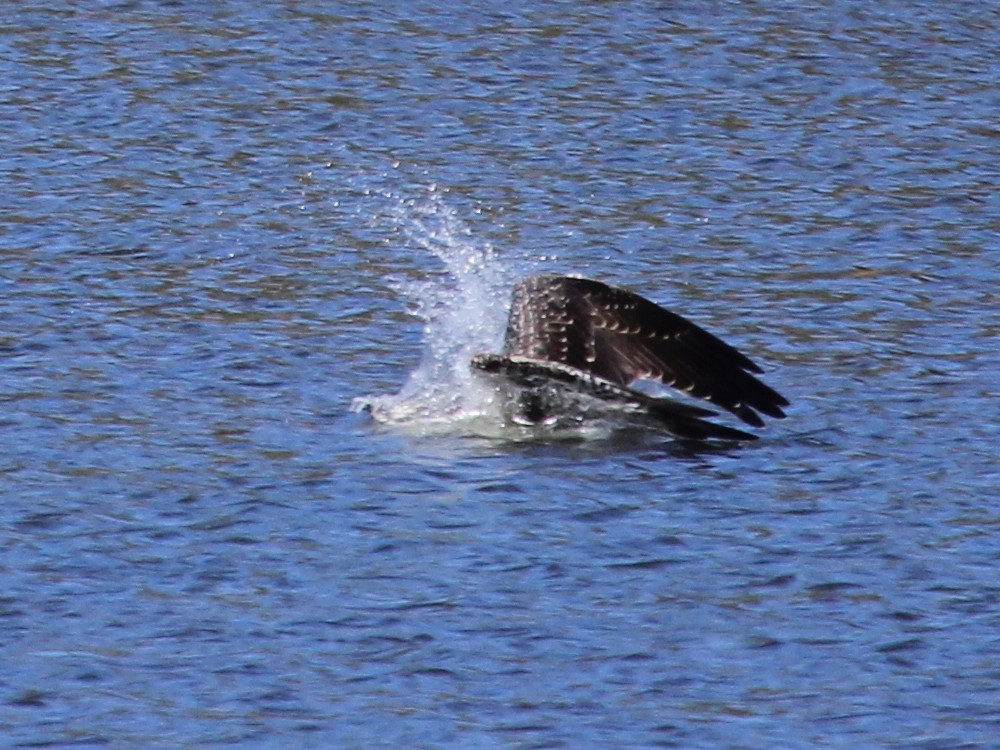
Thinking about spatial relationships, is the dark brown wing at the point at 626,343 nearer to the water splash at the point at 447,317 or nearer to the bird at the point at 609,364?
the bird at the point at 609,364

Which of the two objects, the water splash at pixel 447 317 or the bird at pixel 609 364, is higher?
the bird at pixel 609 364

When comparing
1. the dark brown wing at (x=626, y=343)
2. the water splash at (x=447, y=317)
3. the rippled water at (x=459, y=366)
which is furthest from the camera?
the water splash at (x=447, y=317)

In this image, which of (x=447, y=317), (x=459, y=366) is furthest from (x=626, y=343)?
(x=447, y=317)

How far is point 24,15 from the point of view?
76.5ft

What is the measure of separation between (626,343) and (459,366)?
1367mm

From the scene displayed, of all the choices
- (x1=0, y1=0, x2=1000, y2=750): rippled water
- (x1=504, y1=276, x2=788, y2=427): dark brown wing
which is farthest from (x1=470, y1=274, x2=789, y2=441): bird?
(x1=0, y1=0, x2=1000, y2=750): rippled water

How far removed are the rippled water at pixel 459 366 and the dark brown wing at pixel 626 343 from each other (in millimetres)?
359

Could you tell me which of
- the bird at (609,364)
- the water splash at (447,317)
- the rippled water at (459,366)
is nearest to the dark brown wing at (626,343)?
the bird at (609,364)

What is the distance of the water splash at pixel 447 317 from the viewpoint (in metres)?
13.2

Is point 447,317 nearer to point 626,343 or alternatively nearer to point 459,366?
point 459,366

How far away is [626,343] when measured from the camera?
1274cm

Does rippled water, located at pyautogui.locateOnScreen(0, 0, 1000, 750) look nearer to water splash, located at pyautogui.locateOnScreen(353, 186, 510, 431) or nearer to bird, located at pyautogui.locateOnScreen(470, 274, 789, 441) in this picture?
water splash, located at pyautogui.locateOnScreen(353, 186, 510, 431)

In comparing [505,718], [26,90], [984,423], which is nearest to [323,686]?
[505,718]

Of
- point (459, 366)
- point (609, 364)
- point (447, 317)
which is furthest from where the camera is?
point (447, 317)
